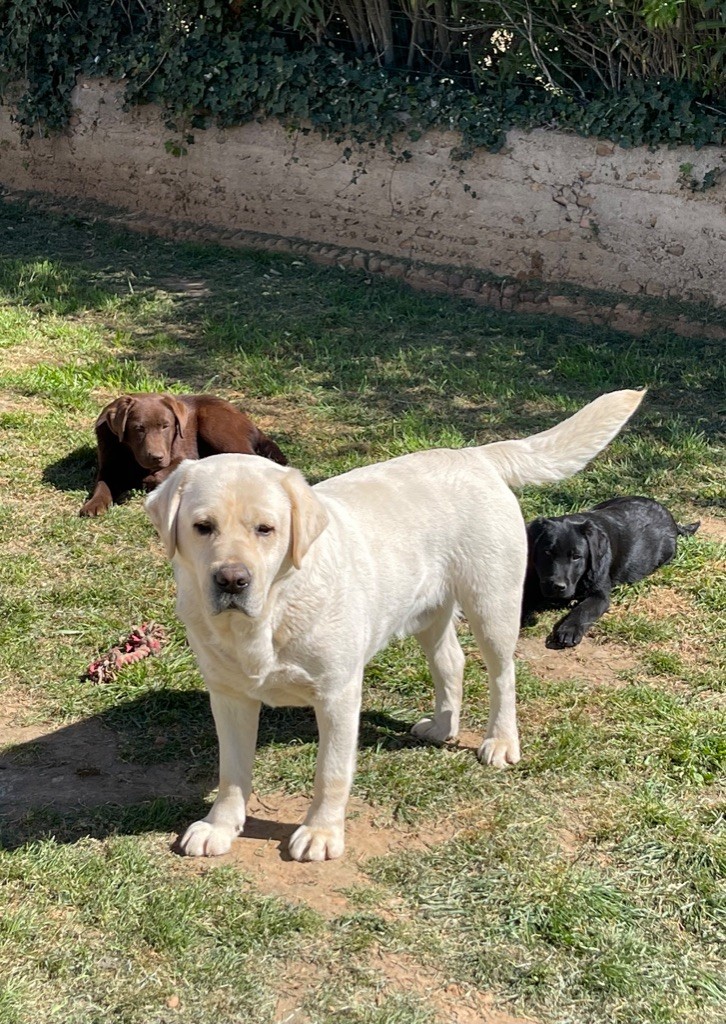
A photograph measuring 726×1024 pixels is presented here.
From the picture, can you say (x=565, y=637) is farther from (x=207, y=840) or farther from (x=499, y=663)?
(x=207, y=840)

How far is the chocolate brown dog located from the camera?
6.79 metres

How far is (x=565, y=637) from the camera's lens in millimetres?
5453

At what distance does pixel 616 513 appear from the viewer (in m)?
6.12

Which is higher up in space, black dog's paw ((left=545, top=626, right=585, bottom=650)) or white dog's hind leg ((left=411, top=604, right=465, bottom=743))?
white dog's hind leg ((left=411, top=604, right=465, bottom=743))

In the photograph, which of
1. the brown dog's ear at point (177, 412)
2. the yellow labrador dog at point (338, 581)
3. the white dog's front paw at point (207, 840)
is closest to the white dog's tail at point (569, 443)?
the yellow labrador dog at point (338, 581)

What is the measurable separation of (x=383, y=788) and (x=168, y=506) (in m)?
1.42

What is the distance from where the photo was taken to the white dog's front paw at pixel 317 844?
387 cm

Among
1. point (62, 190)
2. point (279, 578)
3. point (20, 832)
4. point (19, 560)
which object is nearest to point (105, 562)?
point (19, 560)

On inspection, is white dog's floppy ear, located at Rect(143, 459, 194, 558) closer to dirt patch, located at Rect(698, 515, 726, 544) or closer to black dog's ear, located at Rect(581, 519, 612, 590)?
black dog's ear, located at Rect(581, 519, 612, 590)

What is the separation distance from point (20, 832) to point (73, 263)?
8.41 metres

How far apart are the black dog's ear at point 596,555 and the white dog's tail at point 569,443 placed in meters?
1.25

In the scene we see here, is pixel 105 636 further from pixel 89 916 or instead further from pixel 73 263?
pixel 73 263

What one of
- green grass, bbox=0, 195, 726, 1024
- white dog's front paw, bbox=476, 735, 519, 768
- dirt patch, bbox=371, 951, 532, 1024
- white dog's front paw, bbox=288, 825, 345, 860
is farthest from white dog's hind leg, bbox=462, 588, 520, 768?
dirt patch, bbox=371, 951, 532, 1024

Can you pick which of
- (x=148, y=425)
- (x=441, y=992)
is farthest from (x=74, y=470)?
(x=441, y=992)
